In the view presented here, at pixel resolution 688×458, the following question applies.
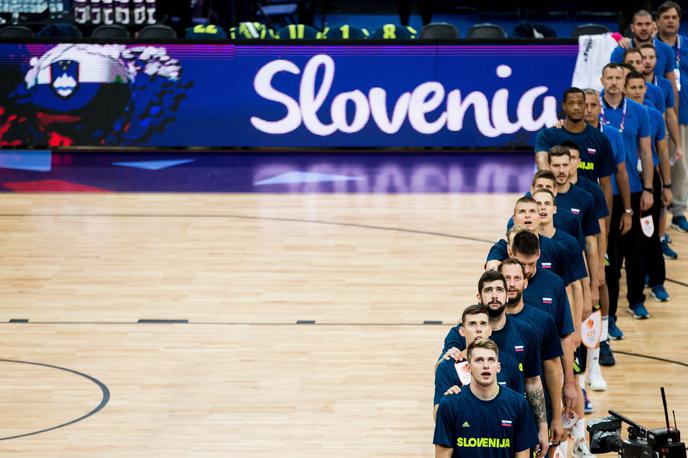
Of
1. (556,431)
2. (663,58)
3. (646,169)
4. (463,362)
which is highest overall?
(663,58)

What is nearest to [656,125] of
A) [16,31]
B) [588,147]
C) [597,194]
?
[588,147]

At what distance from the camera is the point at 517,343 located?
7.22m

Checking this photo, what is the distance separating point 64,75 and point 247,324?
25.1 feet

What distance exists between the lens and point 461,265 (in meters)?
13.3

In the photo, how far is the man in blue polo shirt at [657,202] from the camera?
1186cm

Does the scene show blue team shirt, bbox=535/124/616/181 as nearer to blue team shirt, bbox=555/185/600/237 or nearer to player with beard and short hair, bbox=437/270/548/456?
blue team shirt, bbox=555/185/600/237

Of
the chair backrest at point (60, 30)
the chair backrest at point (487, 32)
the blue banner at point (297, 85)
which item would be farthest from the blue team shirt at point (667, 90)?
the chair backrest at point (60, 30)

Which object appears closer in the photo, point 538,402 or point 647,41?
point 538,402

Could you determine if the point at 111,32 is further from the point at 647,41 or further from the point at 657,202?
the point at 657,202

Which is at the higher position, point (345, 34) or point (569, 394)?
point (345, 34)

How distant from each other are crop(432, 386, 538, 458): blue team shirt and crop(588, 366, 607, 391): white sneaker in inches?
134

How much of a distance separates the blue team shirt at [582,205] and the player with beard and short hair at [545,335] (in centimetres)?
194

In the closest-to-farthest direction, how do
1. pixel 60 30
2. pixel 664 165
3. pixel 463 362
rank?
1. pixel 463 362
2. pixel 664 165
3. pixel 60 30

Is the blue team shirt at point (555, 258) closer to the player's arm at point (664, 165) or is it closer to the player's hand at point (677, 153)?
the player's arm at point (664, 165)
